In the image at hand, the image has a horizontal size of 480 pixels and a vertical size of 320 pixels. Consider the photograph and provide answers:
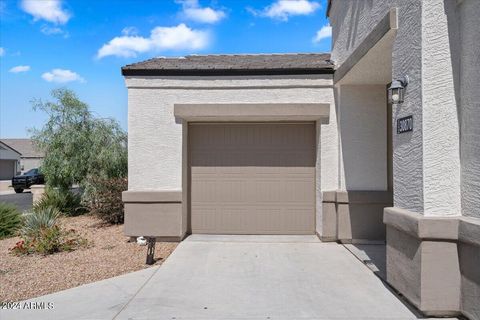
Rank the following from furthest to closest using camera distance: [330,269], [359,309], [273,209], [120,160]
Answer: [120,160]
[273,209]
[330,269]
[359,309]

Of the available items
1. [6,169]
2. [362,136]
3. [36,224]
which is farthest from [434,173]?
[6,169]

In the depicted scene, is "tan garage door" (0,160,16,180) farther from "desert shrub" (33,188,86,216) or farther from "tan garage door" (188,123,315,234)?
"tan garage door" (188,123,315,234)

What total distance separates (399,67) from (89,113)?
1067 cm

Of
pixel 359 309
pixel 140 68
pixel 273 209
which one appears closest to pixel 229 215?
pixel 273 209

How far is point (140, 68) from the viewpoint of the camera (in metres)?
8.77

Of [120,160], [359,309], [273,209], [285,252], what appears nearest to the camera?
[359,309]

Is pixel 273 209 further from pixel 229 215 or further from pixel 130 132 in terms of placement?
pixel 130 132

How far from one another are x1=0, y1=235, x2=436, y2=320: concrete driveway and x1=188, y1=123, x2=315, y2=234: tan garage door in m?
1.61

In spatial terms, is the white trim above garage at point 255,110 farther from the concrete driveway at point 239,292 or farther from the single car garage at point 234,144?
the concrete driveway at point 239,292

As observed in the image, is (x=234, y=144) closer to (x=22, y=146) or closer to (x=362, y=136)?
(x=362, y=136)

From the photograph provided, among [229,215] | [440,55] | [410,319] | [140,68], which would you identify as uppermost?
[140,68]

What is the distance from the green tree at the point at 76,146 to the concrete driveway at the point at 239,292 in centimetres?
603

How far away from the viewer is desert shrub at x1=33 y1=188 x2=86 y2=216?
12828mm

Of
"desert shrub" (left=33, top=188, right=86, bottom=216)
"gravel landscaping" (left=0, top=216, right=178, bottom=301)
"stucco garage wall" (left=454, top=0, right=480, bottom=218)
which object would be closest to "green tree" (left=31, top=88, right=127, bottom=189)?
"desert shrub" (left=33, top=188, right=86, bottom=216)
